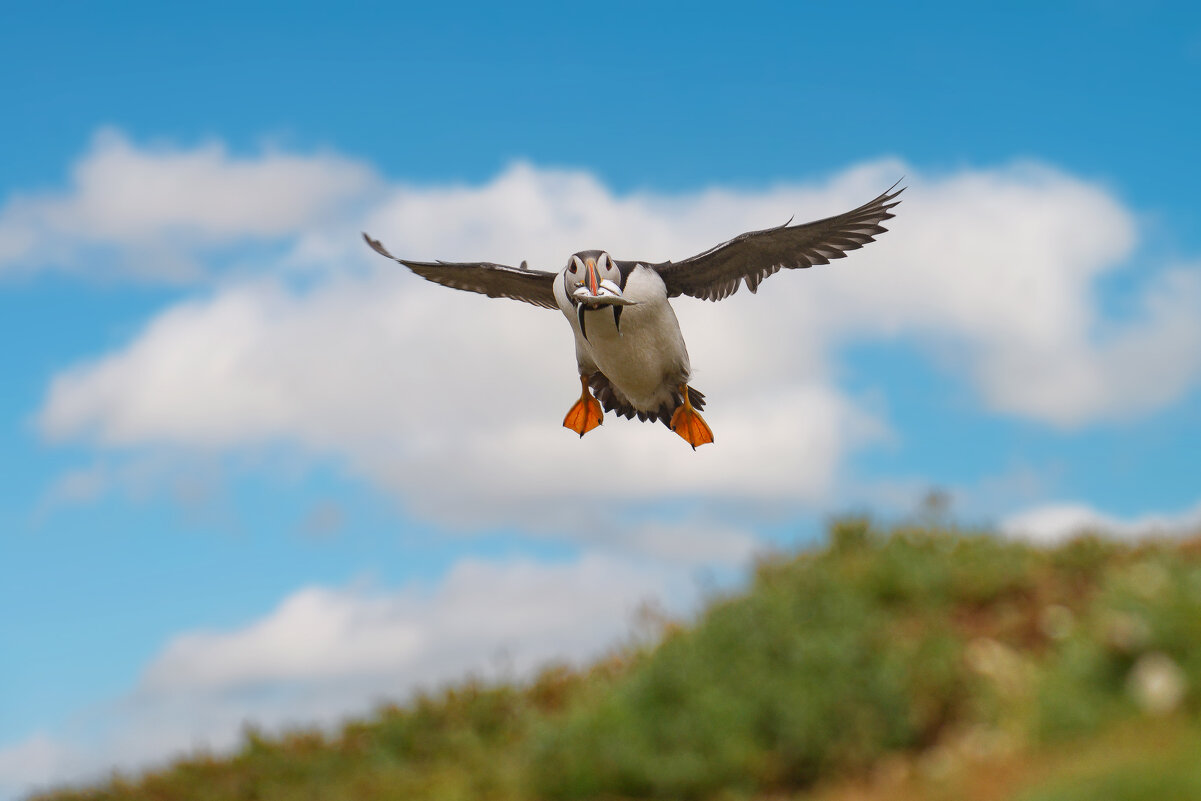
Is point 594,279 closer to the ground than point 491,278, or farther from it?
closer to the ground

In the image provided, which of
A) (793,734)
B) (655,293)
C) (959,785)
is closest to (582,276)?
(655,293)

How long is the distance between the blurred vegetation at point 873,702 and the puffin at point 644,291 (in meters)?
5.56

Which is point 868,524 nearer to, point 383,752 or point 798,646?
point 798,646

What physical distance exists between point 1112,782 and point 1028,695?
1.53 meters

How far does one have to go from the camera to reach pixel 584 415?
1655 centimetres

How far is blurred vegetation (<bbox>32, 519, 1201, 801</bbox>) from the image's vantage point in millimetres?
6379

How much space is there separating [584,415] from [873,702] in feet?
31.6

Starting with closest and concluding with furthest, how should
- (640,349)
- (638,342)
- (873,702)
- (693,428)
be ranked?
(873,702) → (638,342) → (640,349) → (693,428)

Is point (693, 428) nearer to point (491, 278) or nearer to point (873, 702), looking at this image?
point (491, 278)

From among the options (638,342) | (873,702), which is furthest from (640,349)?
(873,702)

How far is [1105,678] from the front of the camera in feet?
22.1

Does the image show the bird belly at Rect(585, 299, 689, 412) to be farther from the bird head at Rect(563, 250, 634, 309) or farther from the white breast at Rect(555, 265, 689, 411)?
the bird head at Rect(563, 250, 634, 309)

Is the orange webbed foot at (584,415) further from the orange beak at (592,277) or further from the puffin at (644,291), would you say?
the orange beak at (592,277)

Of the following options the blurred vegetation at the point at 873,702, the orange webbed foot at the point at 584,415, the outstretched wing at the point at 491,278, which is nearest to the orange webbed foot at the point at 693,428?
the orange webbed foot at the point at 584,415
